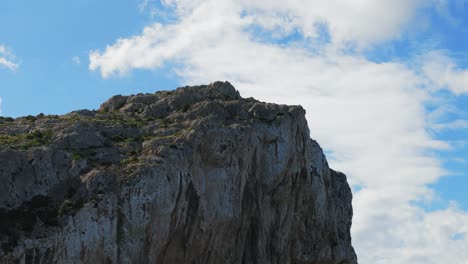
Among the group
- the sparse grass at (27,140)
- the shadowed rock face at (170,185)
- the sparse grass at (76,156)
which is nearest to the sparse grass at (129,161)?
the shadowed rock face at (170,185)

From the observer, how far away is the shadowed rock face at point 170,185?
165ft

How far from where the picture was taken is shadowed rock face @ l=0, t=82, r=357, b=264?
50250 millimetres

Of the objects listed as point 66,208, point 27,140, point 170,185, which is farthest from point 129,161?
point 27,140

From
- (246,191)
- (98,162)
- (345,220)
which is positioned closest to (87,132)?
(98,162)

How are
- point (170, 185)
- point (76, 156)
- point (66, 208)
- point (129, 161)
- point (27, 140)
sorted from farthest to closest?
point (27, 140) → point (129, 161) → point (76, 156) → point (170, 185) → point (66, 208)

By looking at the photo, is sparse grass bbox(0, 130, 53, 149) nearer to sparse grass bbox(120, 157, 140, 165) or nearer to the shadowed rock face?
the shadowed rock face

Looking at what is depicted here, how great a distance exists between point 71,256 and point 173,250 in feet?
34.5

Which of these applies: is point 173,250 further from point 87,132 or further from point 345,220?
point 345,220

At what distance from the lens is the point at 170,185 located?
55.0 metres

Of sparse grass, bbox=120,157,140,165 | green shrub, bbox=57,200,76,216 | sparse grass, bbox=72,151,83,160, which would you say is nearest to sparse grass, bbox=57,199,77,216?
green shrub, bbox=57,200,76,216

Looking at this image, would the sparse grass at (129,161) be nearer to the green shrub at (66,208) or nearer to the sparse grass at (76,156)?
the sparse grass at (76,156)

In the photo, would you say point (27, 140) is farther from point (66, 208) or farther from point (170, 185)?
point (170, 185)

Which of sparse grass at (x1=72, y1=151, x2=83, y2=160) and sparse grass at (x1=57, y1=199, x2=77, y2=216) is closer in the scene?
sparse grass at (x1=57, y1=199, x2=77, y2=216)

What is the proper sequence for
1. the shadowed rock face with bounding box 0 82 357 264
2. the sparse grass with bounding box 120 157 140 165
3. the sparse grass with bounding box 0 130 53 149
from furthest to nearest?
the sparse grass with bounding box 120 157 140 165 < the sparse grass with bounding box 0 130 53 149 < the shadowed rock face with bounding box 0 82 357 264
